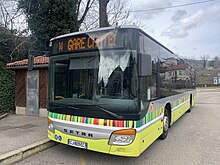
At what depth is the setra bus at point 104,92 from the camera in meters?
3.69

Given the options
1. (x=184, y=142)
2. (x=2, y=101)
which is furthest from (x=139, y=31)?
(x=2, y=101)

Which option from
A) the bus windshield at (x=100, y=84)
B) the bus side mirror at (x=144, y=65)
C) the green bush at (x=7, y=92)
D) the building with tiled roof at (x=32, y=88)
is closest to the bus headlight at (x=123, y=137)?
the bus windshield at (x=100, y=84)

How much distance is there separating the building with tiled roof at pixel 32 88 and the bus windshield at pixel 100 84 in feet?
15.8

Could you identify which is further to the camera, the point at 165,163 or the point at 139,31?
the point at 165,163

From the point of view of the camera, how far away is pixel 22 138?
18.5ft

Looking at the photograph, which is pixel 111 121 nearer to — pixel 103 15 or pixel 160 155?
pixel 160 155

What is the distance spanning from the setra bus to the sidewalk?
2.93ft

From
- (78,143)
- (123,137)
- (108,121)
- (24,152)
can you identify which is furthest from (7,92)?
(123,137)

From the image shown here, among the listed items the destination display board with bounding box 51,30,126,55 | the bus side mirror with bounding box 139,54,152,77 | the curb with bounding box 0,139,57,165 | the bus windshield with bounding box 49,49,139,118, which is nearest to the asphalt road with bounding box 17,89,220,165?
the curb with bounding box 0,139,57,165

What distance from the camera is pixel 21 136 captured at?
5863 millimetres

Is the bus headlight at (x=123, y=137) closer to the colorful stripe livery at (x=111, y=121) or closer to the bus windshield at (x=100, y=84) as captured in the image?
the colorful stripe livery at (x=111, y=121)

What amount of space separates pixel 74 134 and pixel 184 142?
349 centimetres

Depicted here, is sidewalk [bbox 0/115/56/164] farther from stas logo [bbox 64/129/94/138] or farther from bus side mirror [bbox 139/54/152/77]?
bus side mirror [bbox 139/54/152/77]

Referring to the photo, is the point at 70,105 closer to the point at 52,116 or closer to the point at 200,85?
the point at 52,116
